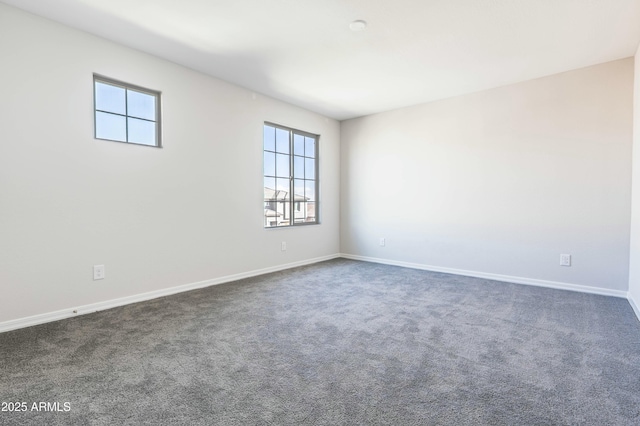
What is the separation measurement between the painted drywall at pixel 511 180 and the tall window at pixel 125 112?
3267 mm

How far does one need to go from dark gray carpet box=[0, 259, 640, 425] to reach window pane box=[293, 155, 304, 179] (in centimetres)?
238

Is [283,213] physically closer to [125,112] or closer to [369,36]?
[125,112]

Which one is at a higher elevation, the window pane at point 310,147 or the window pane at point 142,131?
the window pane at point 310,147

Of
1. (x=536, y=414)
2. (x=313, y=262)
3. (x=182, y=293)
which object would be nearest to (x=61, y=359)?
(x=182, y=293)

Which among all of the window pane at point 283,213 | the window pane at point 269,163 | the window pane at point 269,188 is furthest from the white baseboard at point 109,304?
the window pane at point 269,163

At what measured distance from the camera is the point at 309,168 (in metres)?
5.42

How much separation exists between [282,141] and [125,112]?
Result: 2193mm

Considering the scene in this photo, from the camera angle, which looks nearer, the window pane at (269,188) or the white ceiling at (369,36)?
the white ceiling at (369,36)

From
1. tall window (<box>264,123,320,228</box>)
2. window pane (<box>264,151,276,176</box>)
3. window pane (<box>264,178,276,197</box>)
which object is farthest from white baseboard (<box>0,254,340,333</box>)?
window pane (<box>264,151,276,176</box>)

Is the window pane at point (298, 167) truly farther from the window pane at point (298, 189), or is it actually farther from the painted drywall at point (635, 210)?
the painted drywall at point (635, 210)

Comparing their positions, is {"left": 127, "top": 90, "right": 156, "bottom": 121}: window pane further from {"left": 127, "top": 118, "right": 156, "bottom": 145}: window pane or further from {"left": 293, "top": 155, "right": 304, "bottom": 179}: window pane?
{"left": 293, "top": 155, "right": 304, "bottom": 179}: window pane

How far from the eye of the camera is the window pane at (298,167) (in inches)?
202

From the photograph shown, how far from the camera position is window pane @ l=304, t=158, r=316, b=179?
5364 millimetres

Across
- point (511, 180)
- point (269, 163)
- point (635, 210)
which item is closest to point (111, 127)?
point (269, 163)
